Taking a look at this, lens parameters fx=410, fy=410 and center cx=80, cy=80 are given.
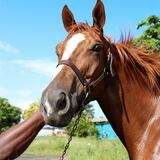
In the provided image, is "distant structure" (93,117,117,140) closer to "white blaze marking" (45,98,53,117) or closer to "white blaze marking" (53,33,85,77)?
"white blaze marking" (53,33,85,77)

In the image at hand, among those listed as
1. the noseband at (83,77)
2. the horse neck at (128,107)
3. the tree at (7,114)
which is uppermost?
the noseband at (83,77)

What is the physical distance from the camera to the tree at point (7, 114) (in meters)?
92.6

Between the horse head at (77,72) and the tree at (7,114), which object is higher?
the horse head at (77,72)

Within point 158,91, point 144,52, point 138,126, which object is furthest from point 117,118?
point 144,52

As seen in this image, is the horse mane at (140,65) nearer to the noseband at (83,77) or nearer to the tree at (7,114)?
the noseband at (83,77)

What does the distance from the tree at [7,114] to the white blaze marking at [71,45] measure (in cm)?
8707

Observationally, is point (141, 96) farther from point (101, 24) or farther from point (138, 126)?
point (101, 24)

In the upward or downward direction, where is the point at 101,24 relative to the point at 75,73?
upward

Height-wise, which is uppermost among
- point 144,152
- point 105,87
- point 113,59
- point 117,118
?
point 113,59

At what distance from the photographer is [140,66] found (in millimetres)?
4664

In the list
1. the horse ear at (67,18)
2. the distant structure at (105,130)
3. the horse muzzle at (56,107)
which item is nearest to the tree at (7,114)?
the distant structure at (105,130)

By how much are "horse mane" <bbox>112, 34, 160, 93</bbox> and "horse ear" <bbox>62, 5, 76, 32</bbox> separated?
0.56 m

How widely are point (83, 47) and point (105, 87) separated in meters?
0.55

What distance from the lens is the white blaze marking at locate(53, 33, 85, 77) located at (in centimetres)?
420
